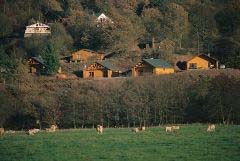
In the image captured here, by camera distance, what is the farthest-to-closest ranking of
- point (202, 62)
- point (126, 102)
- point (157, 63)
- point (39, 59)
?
1. point (39, 59)
2. point (202, 62)
3. point (157, 63)
4. point (126, 102)

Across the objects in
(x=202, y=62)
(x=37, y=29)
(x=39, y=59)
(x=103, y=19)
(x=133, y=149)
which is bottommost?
(x=133, y=149)

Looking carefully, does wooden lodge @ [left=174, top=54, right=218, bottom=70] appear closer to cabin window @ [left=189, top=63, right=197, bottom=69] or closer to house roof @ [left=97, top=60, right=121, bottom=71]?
cabin window @ [left=189, top=63, right=197, bottom=69]

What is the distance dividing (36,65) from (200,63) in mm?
14389

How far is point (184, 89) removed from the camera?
45281mm

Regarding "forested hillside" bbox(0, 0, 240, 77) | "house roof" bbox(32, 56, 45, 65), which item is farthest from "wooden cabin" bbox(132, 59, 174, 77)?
"house roof" bbox(32, 56, 45, 65)

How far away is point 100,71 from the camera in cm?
5688

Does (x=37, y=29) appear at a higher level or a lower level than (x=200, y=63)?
higher

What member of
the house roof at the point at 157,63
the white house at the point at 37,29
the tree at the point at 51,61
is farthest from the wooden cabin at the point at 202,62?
the white house at the point at 37,29

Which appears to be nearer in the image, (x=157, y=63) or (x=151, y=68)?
(x=151, y=68)

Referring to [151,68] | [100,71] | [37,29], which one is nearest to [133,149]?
[151,68]

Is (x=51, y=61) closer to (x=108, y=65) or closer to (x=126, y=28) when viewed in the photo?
(x=108, y=65)

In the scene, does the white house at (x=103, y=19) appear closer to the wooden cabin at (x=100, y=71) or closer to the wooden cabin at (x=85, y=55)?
the wooden cabin at (x=85, y=55)

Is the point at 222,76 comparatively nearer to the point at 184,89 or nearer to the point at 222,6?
the point at 184,89

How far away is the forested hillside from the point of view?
202ft
